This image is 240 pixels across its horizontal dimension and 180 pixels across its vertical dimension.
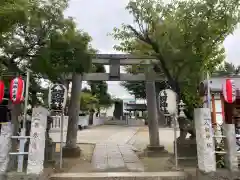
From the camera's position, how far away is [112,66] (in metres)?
9.84

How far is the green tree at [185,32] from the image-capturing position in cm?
655

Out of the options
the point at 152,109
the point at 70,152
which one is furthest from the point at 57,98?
the point at 152,109

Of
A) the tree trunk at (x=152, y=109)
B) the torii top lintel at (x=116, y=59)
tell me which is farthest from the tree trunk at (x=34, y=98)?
the tree trunk at (x=152, y=109)

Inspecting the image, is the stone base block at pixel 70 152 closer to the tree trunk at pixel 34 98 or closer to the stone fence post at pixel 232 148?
the tree trunk at pixel 34 98

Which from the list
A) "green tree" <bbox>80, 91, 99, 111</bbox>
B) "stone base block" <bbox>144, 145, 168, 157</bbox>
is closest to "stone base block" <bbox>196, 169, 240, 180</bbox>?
"stone base block" <bbox>144, 145, 168, 157</bbox>

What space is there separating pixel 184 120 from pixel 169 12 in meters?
3.73

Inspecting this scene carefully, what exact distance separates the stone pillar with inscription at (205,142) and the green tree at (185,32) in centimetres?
227

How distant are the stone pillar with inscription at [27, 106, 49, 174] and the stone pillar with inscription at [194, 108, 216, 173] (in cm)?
369

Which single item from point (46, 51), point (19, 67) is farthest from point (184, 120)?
point (19, 67)

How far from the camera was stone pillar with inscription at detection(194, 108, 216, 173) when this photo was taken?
5000 mm

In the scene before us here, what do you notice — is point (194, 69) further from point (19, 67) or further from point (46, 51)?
point (19, 67)

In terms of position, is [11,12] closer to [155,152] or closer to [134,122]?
[155,152]

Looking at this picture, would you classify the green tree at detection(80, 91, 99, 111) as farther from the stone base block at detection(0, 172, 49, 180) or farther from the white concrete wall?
the stone base block at detection(0, 172, 49, 180)

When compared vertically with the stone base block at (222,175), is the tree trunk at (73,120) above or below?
above
